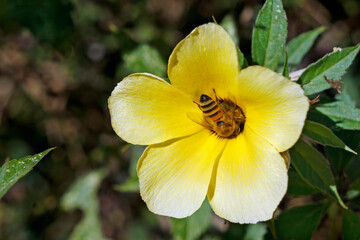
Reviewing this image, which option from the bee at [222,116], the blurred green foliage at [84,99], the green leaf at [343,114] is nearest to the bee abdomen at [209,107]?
the bee at [222,116]

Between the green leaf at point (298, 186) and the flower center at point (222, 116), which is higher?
the flower center at point (222, 116)

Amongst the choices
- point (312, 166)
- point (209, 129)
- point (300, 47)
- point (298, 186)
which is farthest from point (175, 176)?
point (300, 47)

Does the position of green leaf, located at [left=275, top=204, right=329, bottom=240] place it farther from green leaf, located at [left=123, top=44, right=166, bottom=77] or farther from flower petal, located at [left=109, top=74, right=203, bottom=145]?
green leaf, located at [left=123, top=44, right=166, bottom=77]

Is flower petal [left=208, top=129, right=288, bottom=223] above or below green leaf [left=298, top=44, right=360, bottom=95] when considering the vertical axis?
below

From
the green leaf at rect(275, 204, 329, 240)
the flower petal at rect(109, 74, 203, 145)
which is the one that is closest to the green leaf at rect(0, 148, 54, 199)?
the flower petal at rect(109, 74, 203, 145)

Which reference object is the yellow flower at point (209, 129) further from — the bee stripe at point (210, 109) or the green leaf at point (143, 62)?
the green leaf at point (143, 62)

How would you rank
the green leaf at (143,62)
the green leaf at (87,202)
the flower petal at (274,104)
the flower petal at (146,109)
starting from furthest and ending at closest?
the green leaf at (87,202), the green leaf at (143,62), the flower petal at (146,109), the flower petal at (274,104)

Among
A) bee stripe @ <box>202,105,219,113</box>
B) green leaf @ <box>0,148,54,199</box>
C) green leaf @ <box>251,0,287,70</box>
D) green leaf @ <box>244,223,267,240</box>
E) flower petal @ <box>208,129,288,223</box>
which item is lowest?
green leaf @ <box>244,223,267,240</box>
